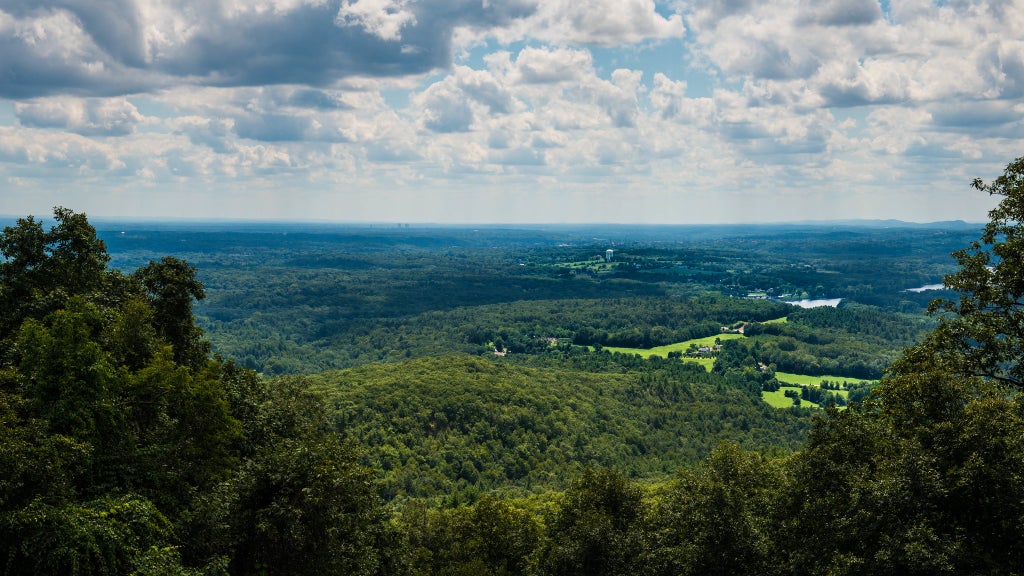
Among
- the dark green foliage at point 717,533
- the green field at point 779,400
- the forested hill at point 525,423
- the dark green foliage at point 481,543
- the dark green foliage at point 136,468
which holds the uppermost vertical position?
the dark green foliage at point 136,468

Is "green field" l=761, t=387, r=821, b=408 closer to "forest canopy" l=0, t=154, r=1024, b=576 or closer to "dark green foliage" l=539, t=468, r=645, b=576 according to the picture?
"forest canopy" l=0, t=154, r=1024, b=576

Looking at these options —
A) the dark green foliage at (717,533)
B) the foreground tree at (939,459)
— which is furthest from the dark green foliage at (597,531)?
the foreground tree at (939,459)

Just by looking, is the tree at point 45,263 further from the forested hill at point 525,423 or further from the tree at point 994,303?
the forested hill at point 525,423

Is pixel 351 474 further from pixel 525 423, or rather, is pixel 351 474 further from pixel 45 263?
pixel 525 423

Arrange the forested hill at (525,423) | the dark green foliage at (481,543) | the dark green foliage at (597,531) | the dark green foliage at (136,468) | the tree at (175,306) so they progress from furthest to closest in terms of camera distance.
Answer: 1. the forested hill at (525,423)
2. the dark green foliage at (481,543)
3. the tree at (175,306)
4. the dark green foliage at (597,531)
5. the dark green foliage at (136,468)

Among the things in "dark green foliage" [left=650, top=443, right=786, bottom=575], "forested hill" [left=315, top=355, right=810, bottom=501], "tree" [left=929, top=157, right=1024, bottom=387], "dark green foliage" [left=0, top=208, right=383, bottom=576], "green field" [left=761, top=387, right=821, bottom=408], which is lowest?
"green field" [left=761, top=387, right=821, bottom=408]

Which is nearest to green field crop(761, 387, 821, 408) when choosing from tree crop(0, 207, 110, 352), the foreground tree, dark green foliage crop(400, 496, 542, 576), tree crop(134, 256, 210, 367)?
dark green foliage crop(400, 496, 542, 576)
